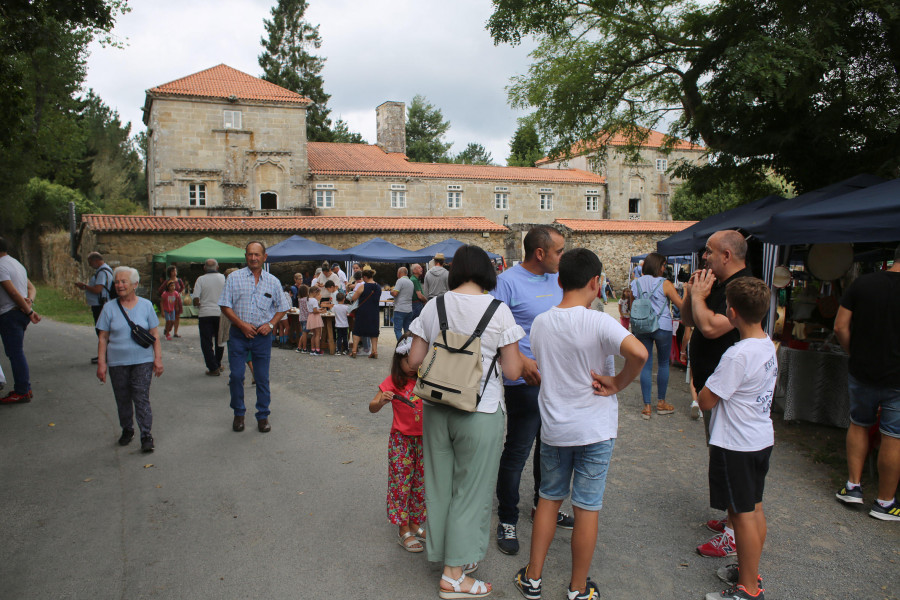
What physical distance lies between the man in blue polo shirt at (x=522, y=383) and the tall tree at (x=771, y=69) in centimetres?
635

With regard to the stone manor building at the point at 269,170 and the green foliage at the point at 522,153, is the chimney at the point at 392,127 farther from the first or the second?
the green foliage at the point at 522,153

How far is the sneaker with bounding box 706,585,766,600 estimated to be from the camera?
2.91 metres

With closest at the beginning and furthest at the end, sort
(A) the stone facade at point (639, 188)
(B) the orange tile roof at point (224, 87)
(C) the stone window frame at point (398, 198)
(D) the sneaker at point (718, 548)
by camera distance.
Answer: (D) the sneaker at point (718, 548) → (B) the orange tile roof at point (224, 87) → (C) the stone window frame at point (398, 198) → (A) the stone facade at point (639, 188)

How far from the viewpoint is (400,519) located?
11.8 feet

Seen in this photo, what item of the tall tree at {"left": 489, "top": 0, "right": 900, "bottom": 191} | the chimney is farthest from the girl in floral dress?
the chimney

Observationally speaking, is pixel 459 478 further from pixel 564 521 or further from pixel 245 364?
pixel 245 364

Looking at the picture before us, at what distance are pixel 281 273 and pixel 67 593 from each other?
2310 centimetres

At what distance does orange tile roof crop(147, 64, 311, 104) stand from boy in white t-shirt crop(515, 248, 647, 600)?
3466 cm

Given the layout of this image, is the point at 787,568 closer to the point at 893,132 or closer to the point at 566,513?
the point at 566,513

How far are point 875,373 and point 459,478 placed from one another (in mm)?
3054

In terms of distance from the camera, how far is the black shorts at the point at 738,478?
3.02m

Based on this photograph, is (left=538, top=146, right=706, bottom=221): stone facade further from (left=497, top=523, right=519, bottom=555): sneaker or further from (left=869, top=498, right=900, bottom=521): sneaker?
(left=497, top=523, right=519, bottom=555): sneaker

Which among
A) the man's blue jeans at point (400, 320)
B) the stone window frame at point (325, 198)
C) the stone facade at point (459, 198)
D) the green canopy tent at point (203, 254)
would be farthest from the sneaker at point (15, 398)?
the stone window frame at point (325, 198)

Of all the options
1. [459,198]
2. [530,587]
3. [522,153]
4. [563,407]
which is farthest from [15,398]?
[522,153]
